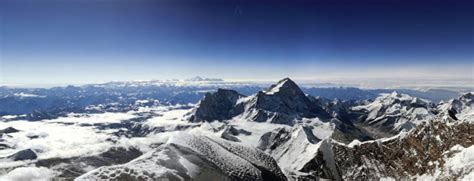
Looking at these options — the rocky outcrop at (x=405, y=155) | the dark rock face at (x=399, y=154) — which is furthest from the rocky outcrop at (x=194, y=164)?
the dark rock face at (x=399, y=154)

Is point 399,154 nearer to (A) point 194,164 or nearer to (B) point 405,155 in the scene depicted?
(B) point 405,155

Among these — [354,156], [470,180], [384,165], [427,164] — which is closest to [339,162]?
[354,156]

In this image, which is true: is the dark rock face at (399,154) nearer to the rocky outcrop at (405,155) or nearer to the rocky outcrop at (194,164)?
the rocky outcrop at (405,155)

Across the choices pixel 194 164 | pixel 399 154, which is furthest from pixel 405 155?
pixel 194 164

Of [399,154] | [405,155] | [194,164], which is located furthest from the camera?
[399,154]

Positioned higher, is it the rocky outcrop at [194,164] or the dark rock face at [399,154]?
the rocky outcrop at [194,164]

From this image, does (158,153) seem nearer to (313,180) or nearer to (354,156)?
(313,180)

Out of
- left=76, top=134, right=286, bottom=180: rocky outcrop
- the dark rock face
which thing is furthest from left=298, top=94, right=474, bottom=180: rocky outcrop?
left=76, top=134, right=286, bottom=180: rocky outcrop

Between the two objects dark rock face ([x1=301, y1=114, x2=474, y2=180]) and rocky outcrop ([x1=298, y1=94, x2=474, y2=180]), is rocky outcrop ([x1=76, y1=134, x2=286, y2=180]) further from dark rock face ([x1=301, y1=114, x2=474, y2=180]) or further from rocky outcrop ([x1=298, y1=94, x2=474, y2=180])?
dark rock face ([x1=301, y1=114, x2=474, y2=180])

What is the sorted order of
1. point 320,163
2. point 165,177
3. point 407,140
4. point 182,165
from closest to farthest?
1. point 165,177
2. point 182,165
3. point 407,140
4. point 320,163
